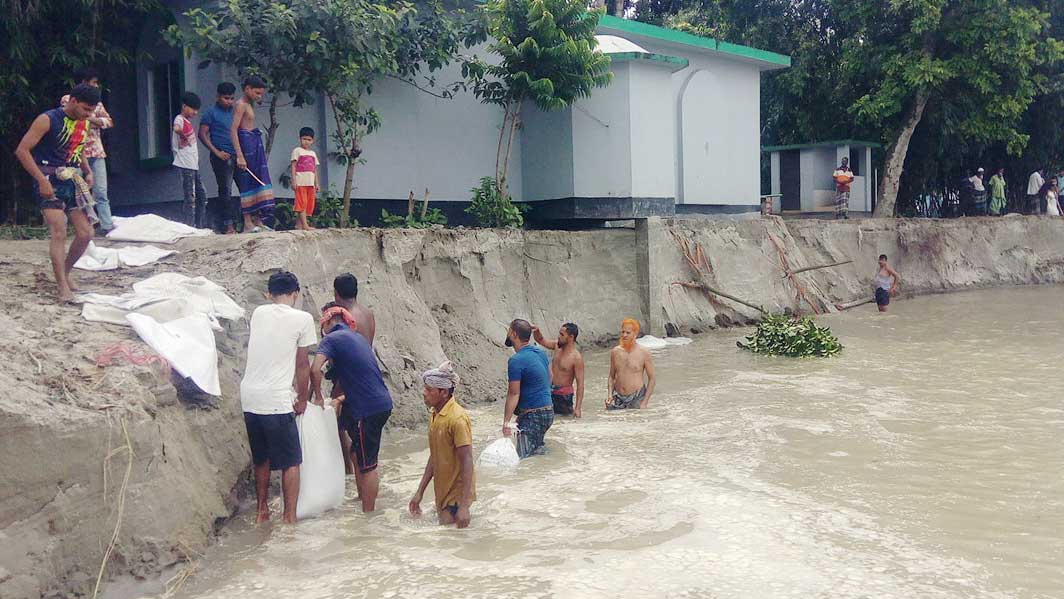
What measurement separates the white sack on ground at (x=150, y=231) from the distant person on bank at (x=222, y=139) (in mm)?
668

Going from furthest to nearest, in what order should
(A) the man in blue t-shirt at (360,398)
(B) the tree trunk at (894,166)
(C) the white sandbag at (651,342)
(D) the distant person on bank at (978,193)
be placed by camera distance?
(D) the distant person on bank at (978,193), (B) the tree trunk at (894,166), (C) the white sandbag at (651,342), (A) the man in blue t-shirt at (360,398)

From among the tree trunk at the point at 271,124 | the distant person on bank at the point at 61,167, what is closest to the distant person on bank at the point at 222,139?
the tree trunk at the point at 271,124

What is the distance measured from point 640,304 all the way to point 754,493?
7832 millimetres

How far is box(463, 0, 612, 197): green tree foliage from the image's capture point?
1306 centimetres

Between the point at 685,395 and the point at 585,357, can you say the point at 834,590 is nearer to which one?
the point at 685,395

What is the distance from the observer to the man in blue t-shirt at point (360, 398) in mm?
6574

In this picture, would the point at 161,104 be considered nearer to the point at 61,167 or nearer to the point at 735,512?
the point at 61,167

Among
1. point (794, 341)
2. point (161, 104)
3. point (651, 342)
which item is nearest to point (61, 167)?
point (161, 104)

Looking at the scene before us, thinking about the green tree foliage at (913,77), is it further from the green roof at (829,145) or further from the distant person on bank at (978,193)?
the distant person on bank at (978,193)

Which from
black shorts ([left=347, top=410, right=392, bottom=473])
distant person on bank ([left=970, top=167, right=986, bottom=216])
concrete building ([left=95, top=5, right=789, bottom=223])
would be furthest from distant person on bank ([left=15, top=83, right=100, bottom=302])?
distant person on bank ([left=970, top=167, right=986, bottom=216])

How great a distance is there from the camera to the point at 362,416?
6.62m

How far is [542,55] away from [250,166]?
4.85 meters

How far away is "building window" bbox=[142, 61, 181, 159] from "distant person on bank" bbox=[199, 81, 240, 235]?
8.66ft

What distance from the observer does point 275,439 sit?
6191 mm
